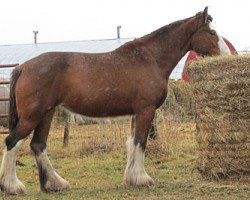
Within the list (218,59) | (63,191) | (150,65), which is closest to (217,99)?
(218,59)

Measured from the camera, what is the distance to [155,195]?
21.7ft

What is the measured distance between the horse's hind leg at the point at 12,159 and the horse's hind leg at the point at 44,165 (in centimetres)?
38

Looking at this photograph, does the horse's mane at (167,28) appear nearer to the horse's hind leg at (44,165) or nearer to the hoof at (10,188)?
the horse's hind leg at (44,165)

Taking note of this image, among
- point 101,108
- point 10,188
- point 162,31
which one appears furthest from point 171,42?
point 10,188

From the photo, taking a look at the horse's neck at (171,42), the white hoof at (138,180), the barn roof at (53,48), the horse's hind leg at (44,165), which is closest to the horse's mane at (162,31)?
the horse's neck at (171,42)

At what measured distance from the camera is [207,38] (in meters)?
7.96

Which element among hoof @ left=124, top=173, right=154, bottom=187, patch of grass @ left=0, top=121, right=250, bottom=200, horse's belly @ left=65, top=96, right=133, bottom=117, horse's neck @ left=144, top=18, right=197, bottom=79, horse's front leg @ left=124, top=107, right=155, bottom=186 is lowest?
patch of grass @ left=0, top=121, right=250, bottom=200

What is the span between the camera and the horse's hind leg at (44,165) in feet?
23.4

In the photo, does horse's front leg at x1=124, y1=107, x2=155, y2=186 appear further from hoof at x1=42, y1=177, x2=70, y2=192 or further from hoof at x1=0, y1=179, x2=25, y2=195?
hoof at x1=0, y1=179, x2=25, y2=195

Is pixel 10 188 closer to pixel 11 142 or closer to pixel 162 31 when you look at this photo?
pixel 11 142

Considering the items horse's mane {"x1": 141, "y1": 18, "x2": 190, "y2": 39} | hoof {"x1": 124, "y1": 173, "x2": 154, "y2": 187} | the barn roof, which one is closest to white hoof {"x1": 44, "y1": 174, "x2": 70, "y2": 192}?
hoof {"x1": 124, "y1": 173, "x2": 154, "y2": 187}

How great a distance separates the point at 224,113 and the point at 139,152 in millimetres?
1377

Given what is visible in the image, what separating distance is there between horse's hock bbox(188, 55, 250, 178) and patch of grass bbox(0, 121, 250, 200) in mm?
282

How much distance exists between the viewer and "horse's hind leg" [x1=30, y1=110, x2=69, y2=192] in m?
7.13
